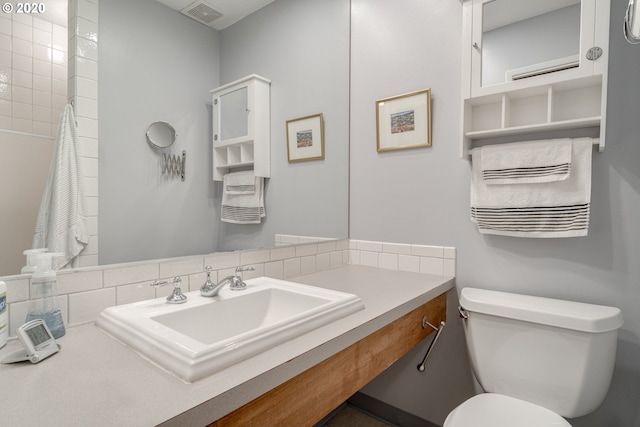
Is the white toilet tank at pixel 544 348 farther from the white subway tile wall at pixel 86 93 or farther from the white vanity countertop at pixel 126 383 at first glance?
the white subway tile wall at pixel 86 93

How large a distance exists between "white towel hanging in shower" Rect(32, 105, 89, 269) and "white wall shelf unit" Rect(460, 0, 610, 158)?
1384mm

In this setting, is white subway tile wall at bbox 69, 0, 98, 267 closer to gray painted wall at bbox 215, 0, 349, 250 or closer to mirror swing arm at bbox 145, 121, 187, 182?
mirror swing arm at bbox 145, 121, 187, 182

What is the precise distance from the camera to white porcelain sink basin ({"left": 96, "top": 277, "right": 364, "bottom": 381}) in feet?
2.23

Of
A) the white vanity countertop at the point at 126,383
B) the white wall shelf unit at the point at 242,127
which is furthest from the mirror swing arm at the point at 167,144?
the white vanity countertop at the point at 126,383

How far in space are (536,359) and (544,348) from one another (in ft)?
0.17

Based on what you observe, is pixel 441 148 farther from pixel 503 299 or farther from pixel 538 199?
pixel 503 299

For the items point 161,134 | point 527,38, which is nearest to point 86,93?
point 161,134

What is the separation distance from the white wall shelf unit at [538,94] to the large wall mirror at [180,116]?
2.62 ft

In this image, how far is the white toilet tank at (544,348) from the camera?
110cm

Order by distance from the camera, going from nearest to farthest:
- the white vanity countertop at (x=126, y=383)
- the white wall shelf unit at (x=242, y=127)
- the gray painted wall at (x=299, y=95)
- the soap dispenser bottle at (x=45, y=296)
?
1. the white vanity countertop at (x=126, y=383)
2. the soap dispenser bottle at (x=45, y=296)
3. the white wall shelf unit at (x=242, y=127)
4. the gray painted wall at (x=299, y=95)

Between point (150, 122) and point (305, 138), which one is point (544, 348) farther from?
point (150, 122)

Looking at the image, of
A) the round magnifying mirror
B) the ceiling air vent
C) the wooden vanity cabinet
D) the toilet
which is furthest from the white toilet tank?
the ceiling air vent

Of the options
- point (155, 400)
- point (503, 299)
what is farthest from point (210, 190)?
point (503, 299)

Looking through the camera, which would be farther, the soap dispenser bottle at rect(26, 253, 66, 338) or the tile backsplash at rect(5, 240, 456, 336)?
the tile backsplash at rect(5, 240, 456, 336)
